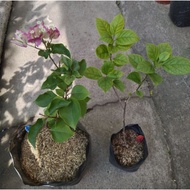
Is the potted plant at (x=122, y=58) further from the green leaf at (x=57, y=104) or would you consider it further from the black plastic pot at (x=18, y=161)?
the black plastic pot at (x=18, y=161)

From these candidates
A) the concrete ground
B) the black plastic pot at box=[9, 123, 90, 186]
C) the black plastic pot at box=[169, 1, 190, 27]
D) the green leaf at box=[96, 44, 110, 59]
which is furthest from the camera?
the black plastic pot at box=[169, 1, 190, 27]

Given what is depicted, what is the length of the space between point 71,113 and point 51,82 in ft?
0.57

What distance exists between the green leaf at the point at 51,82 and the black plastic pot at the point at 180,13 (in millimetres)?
1468

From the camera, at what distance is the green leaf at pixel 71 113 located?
121cm

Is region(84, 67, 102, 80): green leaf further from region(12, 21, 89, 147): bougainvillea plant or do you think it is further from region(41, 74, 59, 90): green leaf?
region(41, 74, 59, 90): green leaf

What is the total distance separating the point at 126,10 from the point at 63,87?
150 centimetres

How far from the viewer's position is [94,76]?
1.30 meters

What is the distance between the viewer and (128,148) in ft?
5.66

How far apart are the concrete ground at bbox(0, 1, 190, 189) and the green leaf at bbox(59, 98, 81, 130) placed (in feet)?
2.59

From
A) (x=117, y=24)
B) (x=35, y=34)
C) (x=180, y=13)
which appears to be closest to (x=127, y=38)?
(x=117, y=24)

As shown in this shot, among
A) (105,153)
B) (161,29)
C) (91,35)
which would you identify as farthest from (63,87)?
(161,29)

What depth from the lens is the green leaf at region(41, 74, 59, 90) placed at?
124cm

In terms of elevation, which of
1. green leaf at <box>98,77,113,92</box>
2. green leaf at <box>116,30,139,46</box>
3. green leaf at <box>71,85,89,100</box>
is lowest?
green leaf at <box>71,85,89,100</box>

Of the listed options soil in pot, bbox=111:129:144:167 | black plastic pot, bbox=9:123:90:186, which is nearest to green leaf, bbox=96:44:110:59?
soil in pot, bbox=111:129:144:167
